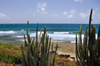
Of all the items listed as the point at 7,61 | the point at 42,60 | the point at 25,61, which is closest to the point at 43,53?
the point at 42,60

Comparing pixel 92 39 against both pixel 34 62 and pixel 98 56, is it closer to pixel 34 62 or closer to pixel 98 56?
pixel 98 56

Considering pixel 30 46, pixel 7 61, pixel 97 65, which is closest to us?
pixel 30 46

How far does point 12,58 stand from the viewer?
479 centimetres

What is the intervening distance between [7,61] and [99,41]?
158 inches

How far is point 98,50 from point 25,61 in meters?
0.99

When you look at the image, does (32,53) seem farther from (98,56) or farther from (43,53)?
(98,56)

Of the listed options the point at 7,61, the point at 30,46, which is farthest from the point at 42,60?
the point at 7,61

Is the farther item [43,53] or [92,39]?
[92,39]

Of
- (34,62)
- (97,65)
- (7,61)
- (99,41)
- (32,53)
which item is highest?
(99,41)

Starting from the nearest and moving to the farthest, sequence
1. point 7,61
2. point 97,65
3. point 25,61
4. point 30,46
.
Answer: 1. point 30,46
2. point 25,61
3. point 97,65
4. point 7,61

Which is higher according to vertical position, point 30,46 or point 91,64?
point 30,46

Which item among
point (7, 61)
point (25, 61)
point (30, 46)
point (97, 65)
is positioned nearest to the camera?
point (30, 46)

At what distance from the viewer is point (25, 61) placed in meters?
1.48

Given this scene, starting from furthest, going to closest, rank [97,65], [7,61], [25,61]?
[7,61] → [97,65] → [25,61]
